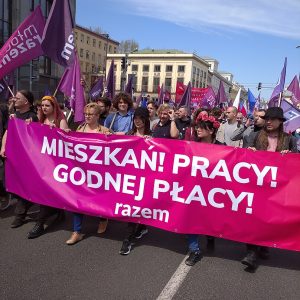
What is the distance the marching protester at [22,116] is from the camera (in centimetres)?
517

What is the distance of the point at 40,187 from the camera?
193 inches

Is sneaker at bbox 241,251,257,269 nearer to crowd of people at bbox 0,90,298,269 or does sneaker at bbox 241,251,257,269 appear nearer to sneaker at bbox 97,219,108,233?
crowd of people at bbox 0,90,298,269

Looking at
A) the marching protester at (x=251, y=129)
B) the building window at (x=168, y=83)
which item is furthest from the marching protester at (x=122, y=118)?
the building window at (x=168, y=83)

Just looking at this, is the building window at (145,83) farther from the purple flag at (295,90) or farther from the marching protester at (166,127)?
the marching protester at (166,127)

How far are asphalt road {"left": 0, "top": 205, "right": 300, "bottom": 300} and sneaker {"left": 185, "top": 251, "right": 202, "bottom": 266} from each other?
0.19ft

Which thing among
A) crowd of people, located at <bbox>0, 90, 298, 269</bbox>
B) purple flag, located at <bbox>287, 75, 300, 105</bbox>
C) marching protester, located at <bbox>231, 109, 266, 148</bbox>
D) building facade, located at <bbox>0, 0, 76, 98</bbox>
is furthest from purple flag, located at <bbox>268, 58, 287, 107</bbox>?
building facade, located at <bbox>0, 0, 76, 98</bbox>

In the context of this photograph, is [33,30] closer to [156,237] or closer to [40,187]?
[40,187]

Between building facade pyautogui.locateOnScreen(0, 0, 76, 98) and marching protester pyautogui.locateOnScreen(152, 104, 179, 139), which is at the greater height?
building facade pyautogui.locateOnScreen(0, 0, 76, 98)

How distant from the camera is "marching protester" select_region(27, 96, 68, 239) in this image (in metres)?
4.85

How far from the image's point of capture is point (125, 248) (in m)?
4.41

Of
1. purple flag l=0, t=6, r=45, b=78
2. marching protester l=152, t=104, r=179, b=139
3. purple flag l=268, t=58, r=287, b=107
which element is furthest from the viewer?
purple flag l=268, t=58, r=287, b=107

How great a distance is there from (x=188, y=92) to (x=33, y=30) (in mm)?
7657

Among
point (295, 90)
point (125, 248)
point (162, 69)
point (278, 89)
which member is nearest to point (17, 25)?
point (295, 90)

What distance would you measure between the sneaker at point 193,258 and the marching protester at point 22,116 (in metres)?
2.34
